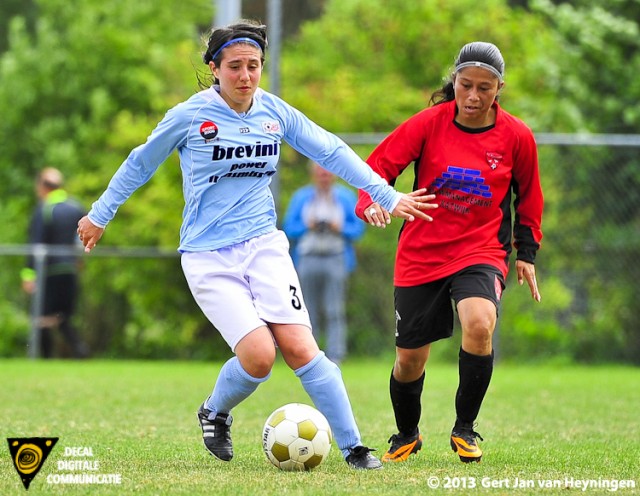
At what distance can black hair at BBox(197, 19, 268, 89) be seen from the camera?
5.46 m

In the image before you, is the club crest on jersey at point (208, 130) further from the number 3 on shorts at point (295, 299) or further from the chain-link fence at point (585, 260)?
the chain-link fence at point (585, 260)

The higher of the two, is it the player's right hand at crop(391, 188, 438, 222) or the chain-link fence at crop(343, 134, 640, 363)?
the player's right hand at crop(391, 188, 438, 222)

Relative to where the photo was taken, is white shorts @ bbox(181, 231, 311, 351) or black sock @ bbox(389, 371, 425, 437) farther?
black sock @ bbox(389, 371, 425, 437)

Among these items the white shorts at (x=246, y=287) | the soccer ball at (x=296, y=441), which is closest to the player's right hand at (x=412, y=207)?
the white shorts at (x=246, y=287)

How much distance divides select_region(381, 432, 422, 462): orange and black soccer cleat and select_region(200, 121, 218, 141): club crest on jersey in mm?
1817

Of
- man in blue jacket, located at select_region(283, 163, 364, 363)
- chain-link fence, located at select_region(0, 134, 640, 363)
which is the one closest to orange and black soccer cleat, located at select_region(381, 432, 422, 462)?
man in blue jacket, located at select_region(283, 163, 364, 363)

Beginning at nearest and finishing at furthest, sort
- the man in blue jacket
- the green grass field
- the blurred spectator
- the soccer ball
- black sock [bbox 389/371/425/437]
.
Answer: the green grass field < the soccer ball < black sock [bbox 389/371/425/437] < the man in blue jacket < the blurred spectator

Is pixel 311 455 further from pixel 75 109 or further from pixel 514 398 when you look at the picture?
pixel 75 109

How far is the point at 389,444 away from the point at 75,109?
1281 cm

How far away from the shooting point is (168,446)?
6.17 meters

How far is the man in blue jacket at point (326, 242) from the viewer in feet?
39.2

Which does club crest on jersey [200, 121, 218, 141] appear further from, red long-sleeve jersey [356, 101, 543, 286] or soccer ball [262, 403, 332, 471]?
soccer ball [262, 403, 332, 471]

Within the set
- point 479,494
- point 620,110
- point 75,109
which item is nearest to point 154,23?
point 75,109

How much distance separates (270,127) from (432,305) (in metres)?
1.20
